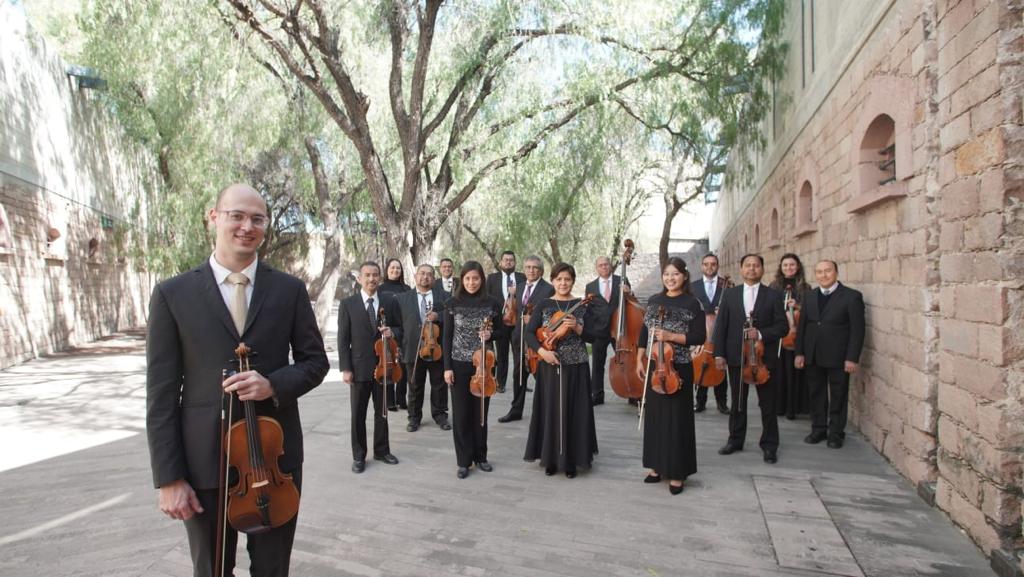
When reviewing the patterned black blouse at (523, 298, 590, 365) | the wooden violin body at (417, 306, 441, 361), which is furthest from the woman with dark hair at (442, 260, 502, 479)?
the wooden violin body at (417, 306, 441, 361)

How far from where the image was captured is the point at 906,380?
15.2ft

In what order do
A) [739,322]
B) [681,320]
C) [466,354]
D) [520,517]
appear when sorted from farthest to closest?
[739,322]
[466,354]
[681,320]
[520,517]

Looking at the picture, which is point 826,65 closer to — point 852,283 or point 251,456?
point 852,283

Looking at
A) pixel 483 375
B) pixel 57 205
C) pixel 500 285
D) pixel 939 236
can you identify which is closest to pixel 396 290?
pixel 500 285

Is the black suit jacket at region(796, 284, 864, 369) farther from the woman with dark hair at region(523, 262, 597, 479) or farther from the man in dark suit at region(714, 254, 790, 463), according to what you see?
the woman with dark hair at region(523, 262, 597, 479)

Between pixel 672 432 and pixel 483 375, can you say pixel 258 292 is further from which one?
pixel 672 432

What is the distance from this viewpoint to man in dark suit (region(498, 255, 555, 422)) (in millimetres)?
6789

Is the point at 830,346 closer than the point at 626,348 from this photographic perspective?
Yes

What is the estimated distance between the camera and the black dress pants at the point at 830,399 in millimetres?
5449

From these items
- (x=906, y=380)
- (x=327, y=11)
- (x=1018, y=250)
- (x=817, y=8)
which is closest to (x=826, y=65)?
(x=817, y=8)

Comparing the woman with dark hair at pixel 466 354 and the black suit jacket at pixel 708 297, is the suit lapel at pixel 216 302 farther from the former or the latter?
the black suit jacket at pixel 708 297

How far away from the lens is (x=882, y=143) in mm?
5535

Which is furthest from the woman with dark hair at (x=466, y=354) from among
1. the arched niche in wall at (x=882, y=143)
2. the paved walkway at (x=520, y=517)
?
the arched niche in wall at (x=882, y=143)

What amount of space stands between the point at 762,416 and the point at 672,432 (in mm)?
1269
